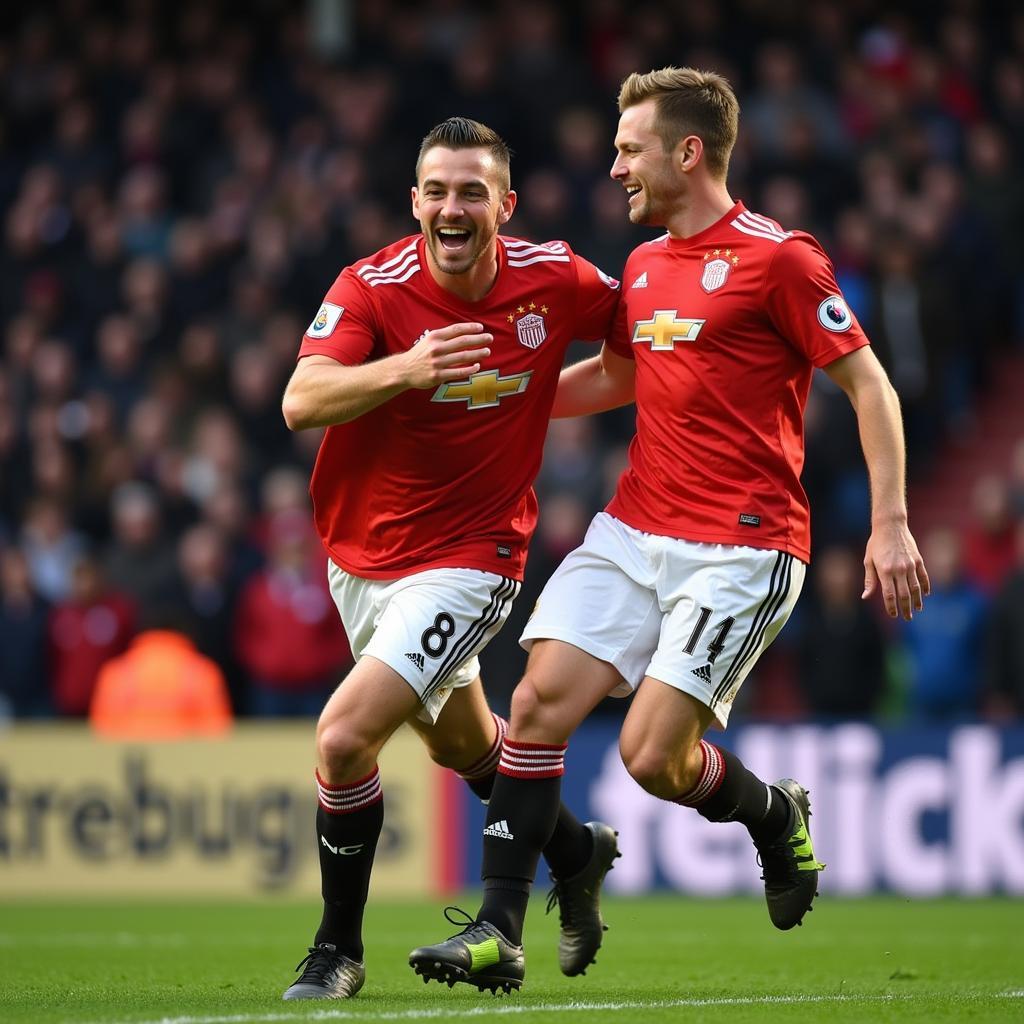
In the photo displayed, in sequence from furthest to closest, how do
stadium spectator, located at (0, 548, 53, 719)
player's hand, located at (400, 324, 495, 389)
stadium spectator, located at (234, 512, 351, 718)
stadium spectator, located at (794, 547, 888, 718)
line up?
1. stadium spectator, located at (0, 548, 53, 719)
2. stadium spectator, located at (234, 512, 351, 718)
3. stadium spectator, located at (794, 547, 888, 718)
4. player's hand, located at (400, 324, 495, 389)

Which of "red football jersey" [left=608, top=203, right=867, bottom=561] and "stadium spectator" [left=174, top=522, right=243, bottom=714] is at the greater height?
"red football jersey" [left=608, top=203, right=867, bottom=561]

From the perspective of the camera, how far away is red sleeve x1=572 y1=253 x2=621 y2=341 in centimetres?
638

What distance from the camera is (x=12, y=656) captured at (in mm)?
13281

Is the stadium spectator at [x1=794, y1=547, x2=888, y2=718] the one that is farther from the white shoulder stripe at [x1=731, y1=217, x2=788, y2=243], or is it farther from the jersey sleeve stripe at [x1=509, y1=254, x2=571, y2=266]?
the white shoulder stripe at [x1=731, y1=217, x2=788, y2=243]

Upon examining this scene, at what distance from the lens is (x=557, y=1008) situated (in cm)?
541

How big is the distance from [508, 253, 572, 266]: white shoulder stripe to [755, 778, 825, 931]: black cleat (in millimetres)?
1917

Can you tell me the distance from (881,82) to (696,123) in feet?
34.3

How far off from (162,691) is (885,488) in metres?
7.48

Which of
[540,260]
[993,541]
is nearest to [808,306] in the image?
[540,260]

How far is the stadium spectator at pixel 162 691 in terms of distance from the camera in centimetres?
1230

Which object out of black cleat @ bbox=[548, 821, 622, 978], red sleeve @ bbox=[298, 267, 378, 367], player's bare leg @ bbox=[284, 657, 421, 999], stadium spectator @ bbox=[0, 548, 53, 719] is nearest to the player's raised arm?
red sleeve @ bbox=[298, 267, 378, 367]

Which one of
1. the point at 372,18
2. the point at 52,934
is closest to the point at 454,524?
the point at 52,934

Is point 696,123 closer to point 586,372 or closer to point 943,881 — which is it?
point 586,372

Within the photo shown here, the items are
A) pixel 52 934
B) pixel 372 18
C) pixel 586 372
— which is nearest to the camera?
pixel 586 372
